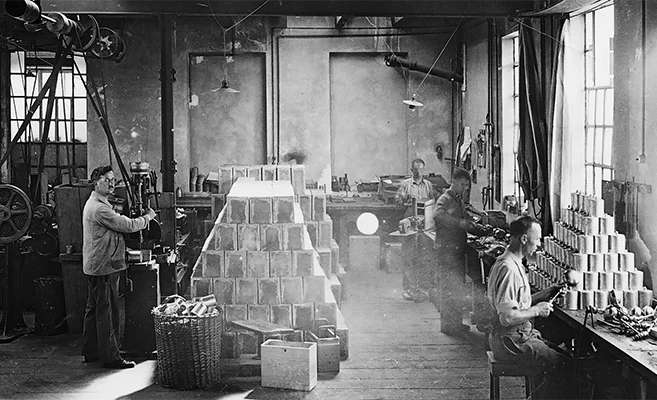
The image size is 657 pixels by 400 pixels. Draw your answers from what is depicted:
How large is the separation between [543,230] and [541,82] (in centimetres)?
162

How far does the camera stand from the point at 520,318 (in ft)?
19.1

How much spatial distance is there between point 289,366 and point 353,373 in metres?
0.74

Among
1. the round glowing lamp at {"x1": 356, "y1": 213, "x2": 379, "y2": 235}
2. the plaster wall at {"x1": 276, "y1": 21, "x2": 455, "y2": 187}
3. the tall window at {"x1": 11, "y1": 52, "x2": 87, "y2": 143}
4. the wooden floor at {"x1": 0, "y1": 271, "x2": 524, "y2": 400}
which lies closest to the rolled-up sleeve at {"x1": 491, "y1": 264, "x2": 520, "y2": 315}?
the wooden floor at {"x1": 0, "y1": 271, "x2": 524, "y2": 400}

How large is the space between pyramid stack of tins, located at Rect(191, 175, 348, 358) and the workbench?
5440mm

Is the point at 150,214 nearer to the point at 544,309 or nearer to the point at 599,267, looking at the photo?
the point at 544,309

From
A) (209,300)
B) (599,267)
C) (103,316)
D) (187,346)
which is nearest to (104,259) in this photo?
(103,316)

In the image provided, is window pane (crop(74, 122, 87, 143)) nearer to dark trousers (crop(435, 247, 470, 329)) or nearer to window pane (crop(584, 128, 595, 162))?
dark trousers (crop(435, 247, 470, 329))

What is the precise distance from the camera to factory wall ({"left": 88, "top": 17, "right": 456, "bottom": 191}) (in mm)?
15203

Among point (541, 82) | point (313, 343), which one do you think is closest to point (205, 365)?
point (313, 343)

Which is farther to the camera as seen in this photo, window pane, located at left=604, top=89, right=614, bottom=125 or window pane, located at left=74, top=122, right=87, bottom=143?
window pane, located at left=74, top=122, right=87, bottom=143

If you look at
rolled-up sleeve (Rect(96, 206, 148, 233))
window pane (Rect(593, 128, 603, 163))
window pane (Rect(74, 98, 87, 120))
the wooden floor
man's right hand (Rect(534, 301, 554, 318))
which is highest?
window pane (Rect(74, 98, 87, 120))

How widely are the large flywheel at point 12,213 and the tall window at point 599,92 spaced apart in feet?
18.9

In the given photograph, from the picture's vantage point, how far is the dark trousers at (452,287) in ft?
29.1

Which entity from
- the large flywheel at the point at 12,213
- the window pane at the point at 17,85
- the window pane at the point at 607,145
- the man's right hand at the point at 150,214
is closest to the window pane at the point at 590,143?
the window pane at the point at 607,145
